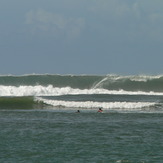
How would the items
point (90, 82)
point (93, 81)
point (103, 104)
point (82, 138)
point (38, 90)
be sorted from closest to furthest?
point (82, 138), point (103, 104), point (38, 90), point (90, 82), point (93, 81)

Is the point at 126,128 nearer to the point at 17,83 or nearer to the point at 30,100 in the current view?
the point at 30,100

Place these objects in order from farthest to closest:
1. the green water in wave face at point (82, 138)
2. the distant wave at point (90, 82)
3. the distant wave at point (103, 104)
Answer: the distant wave at point (90, 82) < the distant wave at point (103, 104) < the green water in wave face at point (82, 138)

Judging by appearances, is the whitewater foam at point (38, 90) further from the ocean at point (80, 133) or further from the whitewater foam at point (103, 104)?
the whitewater foam at point (103, 104)

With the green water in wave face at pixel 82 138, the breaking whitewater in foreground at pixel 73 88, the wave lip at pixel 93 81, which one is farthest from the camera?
the wave lip at pixel 93 81

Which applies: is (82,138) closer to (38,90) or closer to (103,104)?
(103,104)

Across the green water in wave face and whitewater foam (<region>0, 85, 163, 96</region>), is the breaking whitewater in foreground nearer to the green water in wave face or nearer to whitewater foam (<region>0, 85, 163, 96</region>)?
whitewater foam (<region>0, 85, 163, 96</region>)

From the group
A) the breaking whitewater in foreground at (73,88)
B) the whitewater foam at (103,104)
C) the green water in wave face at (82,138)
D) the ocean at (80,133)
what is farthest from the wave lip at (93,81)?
the green water in wave face at (82,138)

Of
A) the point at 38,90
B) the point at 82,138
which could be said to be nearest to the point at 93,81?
the point at 38,90

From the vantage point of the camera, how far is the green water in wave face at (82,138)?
2080cm

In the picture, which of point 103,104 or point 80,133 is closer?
point 80,133

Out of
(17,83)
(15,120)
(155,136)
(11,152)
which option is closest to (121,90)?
(17,83)

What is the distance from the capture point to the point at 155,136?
2572cm

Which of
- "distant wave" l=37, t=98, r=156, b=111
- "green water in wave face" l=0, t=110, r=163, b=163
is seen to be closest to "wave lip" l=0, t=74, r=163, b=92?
"distant wave" l=37, t=98, r=156, b=111

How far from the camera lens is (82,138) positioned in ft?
82.9
